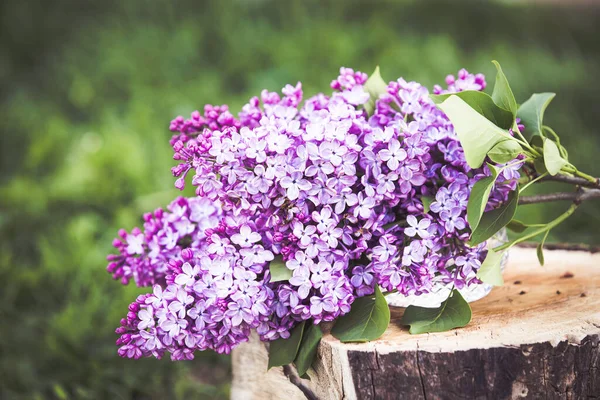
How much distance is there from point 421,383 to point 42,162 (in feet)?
8.67

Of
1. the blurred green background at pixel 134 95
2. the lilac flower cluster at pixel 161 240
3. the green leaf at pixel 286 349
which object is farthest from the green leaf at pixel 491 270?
the blurred green background at pixel 134 95

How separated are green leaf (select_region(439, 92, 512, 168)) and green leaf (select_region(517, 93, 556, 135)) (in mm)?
287

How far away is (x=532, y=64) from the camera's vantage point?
3.63 m

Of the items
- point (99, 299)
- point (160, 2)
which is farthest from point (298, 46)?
point (99, 299)

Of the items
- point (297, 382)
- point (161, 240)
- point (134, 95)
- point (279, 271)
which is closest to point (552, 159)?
point (279, 271)

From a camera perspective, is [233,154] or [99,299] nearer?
[233,154]

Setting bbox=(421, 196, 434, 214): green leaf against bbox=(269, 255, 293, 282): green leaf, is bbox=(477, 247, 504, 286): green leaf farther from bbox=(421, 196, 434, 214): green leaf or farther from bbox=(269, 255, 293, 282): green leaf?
bbox=(269, 255, 293, 282): green leaf

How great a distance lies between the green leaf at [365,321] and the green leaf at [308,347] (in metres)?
0.03

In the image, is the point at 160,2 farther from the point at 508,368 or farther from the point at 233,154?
the point at 508,368

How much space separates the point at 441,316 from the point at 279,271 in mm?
328

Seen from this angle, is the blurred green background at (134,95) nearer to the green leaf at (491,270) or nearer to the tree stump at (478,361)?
the tree stump at (478,361)

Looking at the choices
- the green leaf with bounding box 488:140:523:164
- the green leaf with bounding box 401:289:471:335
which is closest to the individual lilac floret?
the green leaf with bounding box 488:140:523:164

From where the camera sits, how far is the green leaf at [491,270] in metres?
1.16

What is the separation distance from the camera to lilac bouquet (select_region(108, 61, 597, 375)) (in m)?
1.12
